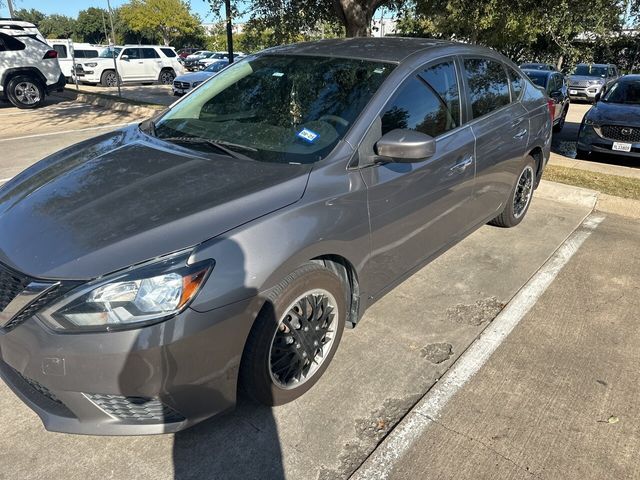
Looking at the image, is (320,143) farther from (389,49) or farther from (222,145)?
(389,49)

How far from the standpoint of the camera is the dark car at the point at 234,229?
1905 millimetres

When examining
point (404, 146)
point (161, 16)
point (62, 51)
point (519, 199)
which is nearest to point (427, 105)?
point (404, 146)

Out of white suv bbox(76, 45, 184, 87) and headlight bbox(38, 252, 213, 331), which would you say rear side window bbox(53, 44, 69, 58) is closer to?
white suv bbox(76, 45, 184, 87)

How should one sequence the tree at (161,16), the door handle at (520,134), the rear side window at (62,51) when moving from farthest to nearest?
the tree at (161,16) < the rear side window at (62,51) < the door handle at (520,134)

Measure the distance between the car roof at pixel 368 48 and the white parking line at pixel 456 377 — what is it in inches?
73.7

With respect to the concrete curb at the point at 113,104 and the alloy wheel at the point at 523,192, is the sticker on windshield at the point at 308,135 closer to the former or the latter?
the alloy wheel at the point at 523,192

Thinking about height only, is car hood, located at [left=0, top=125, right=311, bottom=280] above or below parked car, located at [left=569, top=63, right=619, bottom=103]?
below

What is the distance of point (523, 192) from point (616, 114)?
441 centimetres

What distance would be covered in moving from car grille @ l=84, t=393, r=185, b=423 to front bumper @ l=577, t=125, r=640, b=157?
8130 mm

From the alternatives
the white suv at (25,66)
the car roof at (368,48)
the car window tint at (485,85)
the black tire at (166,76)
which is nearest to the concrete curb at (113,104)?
the white suv at (25,66)

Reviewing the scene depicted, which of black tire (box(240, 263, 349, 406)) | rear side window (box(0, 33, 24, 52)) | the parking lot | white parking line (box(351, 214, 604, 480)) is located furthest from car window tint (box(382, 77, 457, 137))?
rear side window (box(0, 33, 24, 52))

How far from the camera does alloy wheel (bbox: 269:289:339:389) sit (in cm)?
238

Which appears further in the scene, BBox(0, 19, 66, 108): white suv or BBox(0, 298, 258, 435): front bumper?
BBox(0, 19, 66, 108): white suv

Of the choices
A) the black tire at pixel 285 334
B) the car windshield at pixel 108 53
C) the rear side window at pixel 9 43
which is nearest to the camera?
the black tire at pixel 285 334
